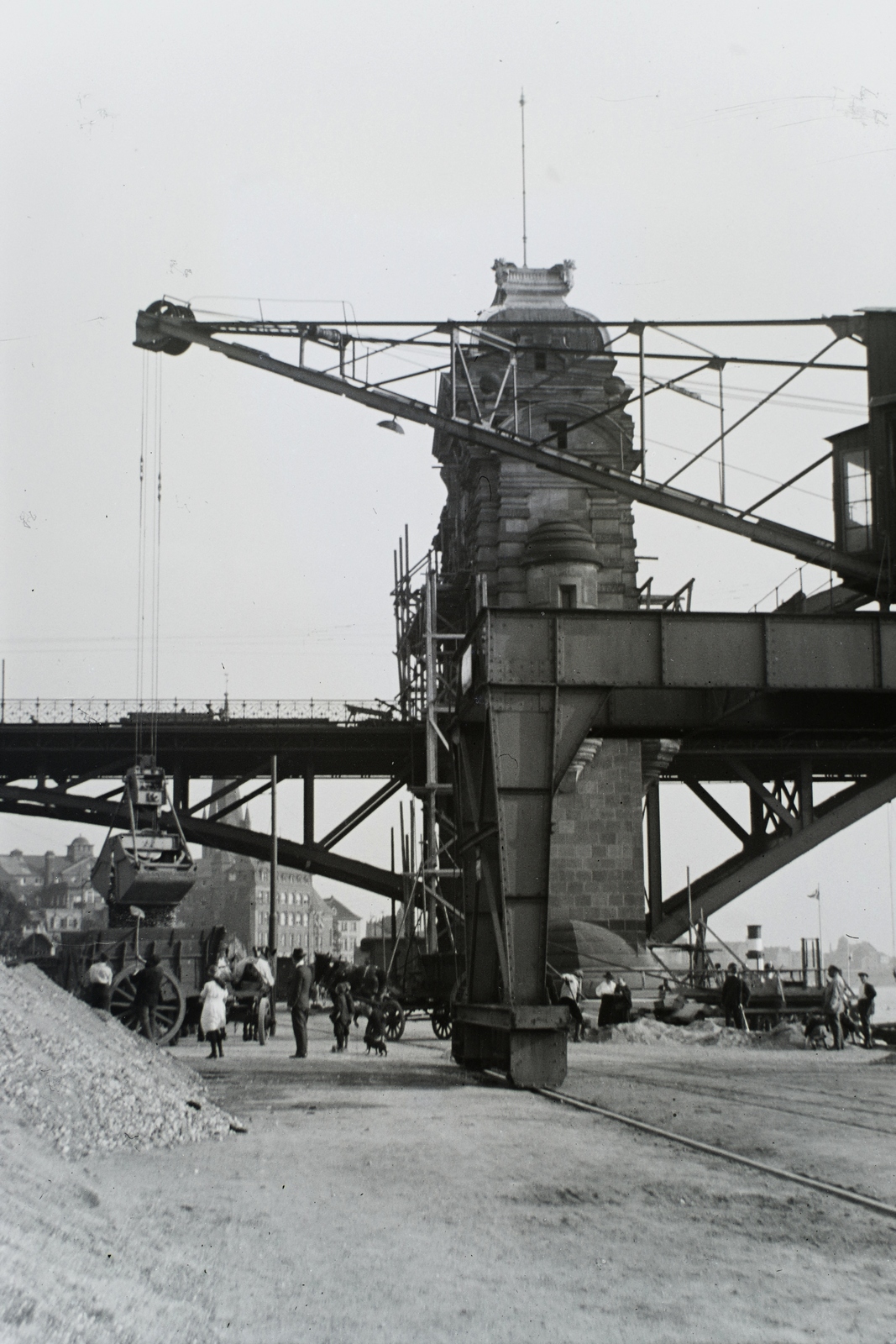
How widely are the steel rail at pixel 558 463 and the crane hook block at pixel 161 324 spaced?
0.08 feet

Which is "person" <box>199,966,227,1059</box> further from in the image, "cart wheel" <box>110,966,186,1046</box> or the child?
the child

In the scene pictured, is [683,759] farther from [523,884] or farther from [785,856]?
[523,884]

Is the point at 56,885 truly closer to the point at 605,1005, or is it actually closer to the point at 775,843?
the point at 775,843

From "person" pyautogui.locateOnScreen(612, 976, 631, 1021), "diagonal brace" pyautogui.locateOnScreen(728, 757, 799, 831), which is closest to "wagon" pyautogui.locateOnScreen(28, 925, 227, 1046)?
"person" pyautogui.locateOnScreen(612, 976, 631, 1021)

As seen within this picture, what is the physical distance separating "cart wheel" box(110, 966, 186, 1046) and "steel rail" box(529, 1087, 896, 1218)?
32.8ft

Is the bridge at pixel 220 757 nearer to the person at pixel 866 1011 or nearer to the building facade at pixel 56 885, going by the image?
the person at pixel 866 1011

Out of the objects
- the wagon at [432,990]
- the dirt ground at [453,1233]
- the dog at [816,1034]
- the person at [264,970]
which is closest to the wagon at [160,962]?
the person at [264,970]

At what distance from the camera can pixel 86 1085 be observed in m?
13.5

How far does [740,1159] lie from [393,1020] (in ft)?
64.5

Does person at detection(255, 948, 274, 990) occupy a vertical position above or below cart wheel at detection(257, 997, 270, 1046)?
above

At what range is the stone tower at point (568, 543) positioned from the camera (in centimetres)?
4450

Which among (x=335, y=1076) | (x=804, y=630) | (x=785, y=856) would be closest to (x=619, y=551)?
(x=785, y=856)

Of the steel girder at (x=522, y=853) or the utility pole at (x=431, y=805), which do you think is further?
the utility pole at (x=431, y=805)

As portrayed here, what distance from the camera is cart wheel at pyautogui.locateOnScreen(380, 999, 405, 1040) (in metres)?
30.9
